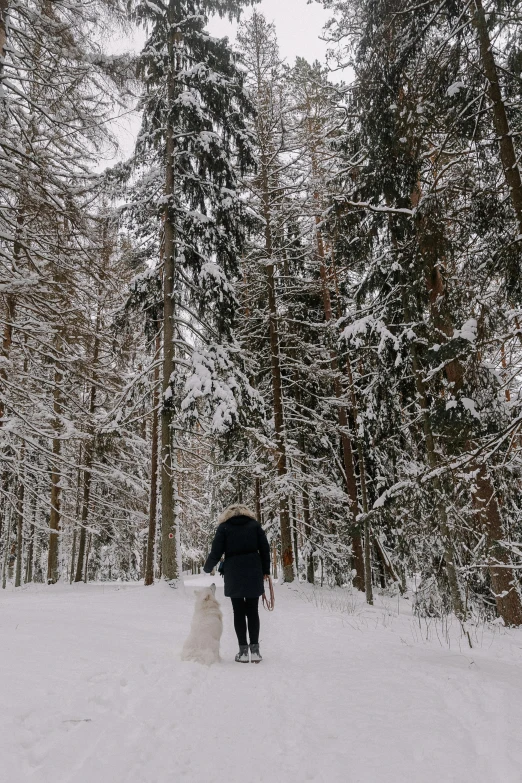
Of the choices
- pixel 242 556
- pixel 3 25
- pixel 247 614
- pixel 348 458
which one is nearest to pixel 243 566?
pixel 242 556

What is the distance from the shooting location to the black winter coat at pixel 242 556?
17.3ft

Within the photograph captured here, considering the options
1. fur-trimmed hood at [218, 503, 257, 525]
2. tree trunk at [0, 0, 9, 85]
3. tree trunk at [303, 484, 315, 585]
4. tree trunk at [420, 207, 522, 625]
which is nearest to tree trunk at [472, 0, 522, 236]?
tree trunk at [420, 207, 522, 625]

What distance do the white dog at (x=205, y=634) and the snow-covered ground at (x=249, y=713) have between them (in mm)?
154

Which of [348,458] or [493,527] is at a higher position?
[348,458]

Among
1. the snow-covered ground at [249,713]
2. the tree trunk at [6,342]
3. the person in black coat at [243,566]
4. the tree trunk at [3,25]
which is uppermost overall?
the tree trunk at [3,25]

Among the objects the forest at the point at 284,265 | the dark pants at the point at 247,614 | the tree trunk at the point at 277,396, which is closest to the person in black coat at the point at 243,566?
the dark pants at the point at 247,614

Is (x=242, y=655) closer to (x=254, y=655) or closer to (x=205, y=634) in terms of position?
(x=254, y=655)

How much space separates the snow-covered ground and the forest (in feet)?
7.08

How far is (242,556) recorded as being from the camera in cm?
548

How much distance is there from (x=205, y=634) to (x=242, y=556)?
937 millimetres

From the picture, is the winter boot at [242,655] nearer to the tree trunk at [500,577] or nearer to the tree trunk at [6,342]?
the tree trunk at [500,577]

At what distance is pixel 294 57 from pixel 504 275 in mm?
15221

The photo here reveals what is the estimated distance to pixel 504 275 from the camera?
606cm

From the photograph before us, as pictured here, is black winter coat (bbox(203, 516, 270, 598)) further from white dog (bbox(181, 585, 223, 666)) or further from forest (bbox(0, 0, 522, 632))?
forest (bbox(0, 0, 522, 632))
